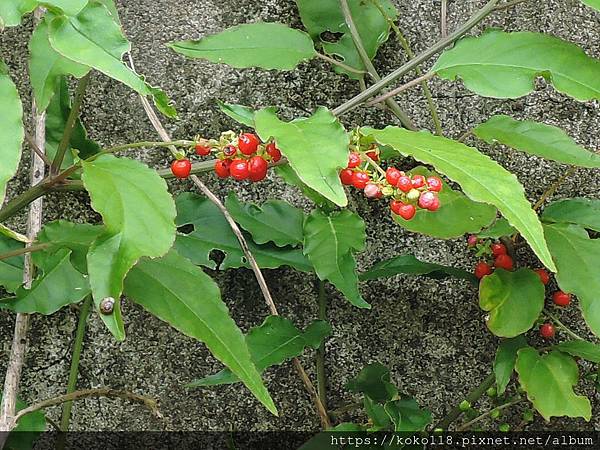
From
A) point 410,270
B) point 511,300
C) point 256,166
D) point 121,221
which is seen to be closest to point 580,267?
point 511,300

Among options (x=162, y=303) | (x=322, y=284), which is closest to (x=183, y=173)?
(x=162, y=303)

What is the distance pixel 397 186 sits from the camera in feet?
1.87

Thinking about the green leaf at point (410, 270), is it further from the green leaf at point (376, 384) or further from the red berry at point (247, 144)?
the red berry at point (247, 144)

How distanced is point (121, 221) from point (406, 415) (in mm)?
478

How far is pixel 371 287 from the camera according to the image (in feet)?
3.38

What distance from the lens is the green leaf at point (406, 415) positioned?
0.86 meters

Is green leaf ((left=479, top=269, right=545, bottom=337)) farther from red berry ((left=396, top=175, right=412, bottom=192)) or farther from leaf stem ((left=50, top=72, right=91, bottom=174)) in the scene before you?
leaf stem ((left=50, top=72, right=91, bottom=174))

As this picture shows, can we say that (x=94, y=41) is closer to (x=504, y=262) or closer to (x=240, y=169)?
(x=240, y=169)

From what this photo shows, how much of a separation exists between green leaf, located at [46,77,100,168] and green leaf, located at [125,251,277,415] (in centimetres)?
24

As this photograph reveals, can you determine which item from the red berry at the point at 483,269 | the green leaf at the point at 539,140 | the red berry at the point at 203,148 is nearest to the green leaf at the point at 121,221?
the red berry at the point at 203,148

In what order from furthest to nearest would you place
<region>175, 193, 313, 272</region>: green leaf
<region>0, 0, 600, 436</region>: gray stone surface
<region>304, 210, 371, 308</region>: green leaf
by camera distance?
<region>0, 0, 600, 436</region>: gray stone surface, <region>175, 193, 313, 272</region>: green leaf, <region>304, 210, 371, 308</region>: green leaf

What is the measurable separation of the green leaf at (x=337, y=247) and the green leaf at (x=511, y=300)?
0.54 feet

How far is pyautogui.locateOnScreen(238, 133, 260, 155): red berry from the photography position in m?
0.63

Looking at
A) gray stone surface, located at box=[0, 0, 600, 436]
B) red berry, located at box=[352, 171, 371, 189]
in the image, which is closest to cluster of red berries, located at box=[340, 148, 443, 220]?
red berry, located at box=[352, 171, 371, 189]
